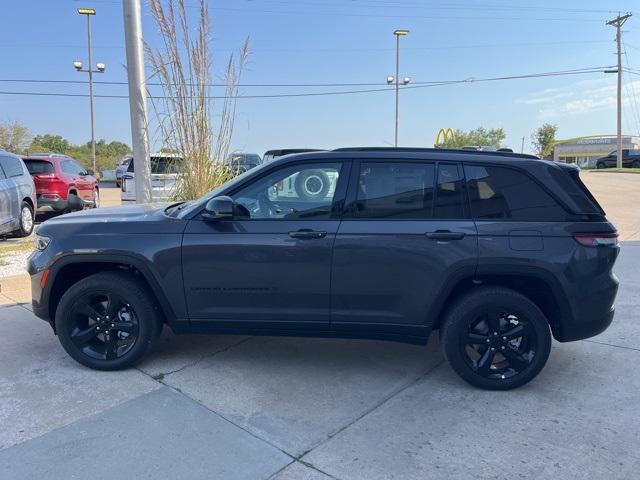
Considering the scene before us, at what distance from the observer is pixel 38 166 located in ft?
35.7

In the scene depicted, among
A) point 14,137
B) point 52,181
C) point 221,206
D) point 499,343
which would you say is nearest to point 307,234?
point 221,206

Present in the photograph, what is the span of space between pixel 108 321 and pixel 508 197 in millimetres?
3004

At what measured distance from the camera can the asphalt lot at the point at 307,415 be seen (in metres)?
2.65

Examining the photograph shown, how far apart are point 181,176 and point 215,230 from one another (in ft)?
11.6

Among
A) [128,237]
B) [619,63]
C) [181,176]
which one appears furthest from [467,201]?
[619,63]

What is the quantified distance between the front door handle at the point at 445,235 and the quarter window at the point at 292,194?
0.72m

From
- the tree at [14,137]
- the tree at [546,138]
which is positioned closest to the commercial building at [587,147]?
the tree at [546,138]

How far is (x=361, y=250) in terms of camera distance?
3.44 metres

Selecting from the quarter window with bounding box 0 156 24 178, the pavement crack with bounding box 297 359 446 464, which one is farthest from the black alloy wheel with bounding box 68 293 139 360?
the quarter window with bounding box 0 156 24 178

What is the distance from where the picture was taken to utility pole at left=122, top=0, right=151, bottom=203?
6.41 metres

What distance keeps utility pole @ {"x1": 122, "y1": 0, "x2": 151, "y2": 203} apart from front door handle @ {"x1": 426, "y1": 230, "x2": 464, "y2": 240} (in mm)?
4514

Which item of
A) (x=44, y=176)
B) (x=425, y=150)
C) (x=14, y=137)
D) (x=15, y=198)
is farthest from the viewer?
(x=14, y=137)

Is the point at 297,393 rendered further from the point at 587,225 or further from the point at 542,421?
the point at 587,225

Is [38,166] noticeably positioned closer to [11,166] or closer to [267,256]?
[11,166]
